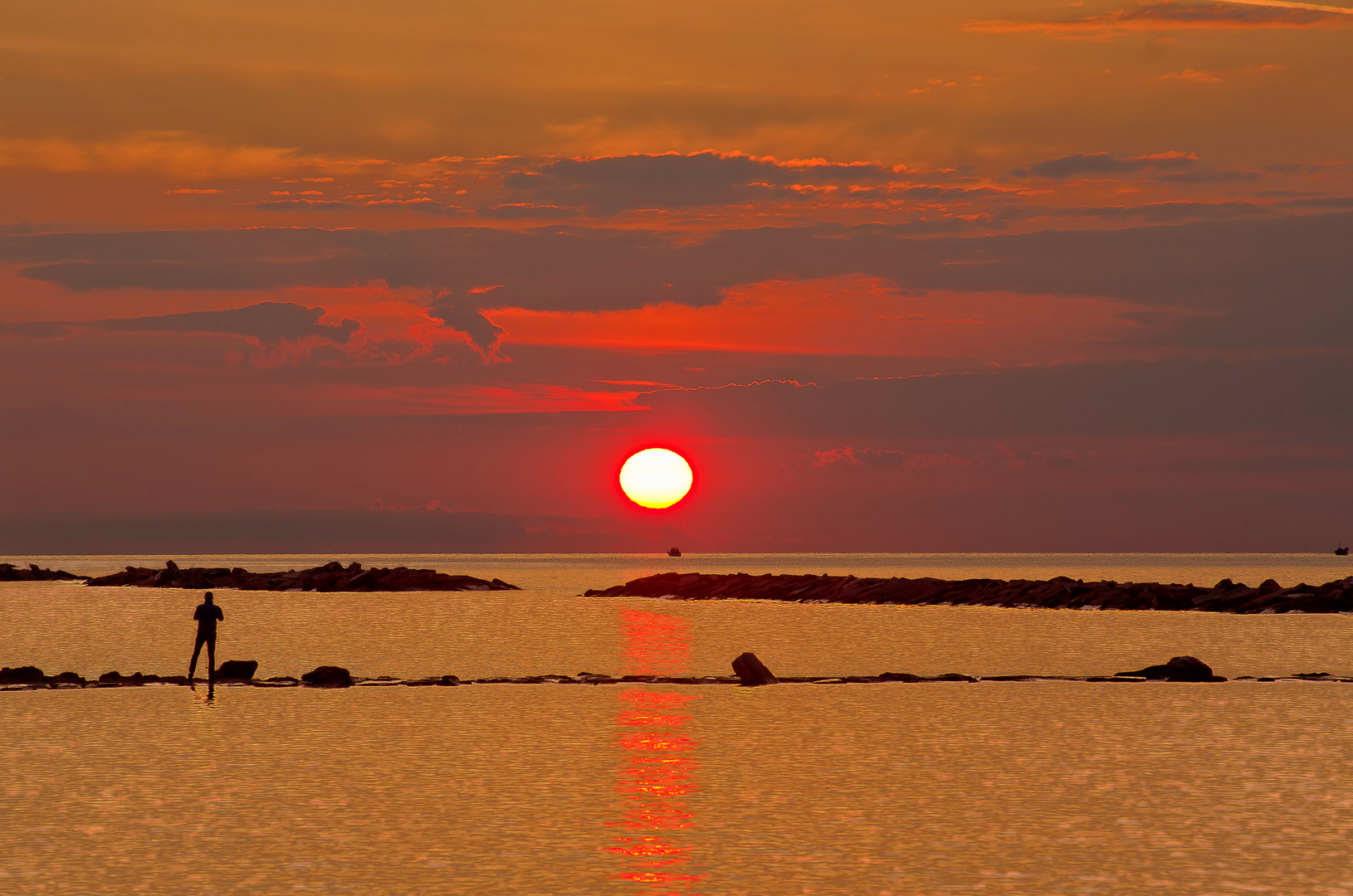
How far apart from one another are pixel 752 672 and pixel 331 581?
11366 centimetres

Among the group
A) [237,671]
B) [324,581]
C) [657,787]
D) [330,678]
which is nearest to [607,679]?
[330,678]

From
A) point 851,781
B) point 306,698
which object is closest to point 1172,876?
point 851,781

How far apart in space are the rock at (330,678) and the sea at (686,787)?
153 centimetres

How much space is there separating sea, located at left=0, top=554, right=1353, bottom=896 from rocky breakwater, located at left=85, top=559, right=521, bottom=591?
329 feet

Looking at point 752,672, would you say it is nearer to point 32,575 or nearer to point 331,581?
point 331,581

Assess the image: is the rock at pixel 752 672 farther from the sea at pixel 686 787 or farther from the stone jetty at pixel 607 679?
the sea at pixel 686 787

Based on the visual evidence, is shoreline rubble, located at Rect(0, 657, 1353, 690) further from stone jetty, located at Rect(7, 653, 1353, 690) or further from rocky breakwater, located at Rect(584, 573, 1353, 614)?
rocky breakwater, located at Rect(584, 573, 1353, 614)

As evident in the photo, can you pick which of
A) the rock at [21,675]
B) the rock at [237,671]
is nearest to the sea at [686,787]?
the rock at [237,671]

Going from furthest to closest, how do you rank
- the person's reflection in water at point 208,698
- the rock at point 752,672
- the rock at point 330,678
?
the rock at point 330,678 < the rock at point 752,672 < the person's reflection in water at point 208,698

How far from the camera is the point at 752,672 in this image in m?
40.3

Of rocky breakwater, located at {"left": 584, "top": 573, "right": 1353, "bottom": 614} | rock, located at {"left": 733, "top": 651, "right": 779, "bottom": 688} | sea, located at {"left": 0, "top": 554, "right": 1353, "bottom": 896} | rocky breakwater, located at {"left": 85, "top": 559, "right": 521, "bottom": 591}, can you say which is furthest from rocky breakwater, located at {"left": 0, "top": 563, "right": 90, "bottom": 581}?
rock, located at {"left": 733, "top": 651, "right": 779, "bottom": 688}

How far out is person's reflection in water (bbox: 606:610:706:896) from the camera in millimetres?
14867

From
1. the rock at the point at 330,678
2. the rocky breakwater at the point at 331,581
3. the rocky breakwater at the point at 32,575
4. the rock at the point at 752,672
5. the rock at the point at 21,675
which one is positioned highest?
the rocky breakwater at the point at 32,575

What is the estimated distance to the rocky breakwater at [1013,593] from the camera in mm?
92188
